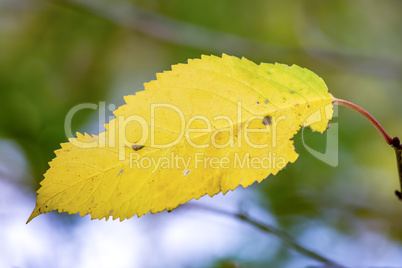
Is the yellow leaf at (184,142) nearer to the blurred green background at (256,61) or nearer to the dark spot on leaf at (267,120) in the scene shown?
the dark spot on leaf at (267,120)

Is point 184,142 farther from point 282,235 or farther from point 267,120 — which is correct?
point 282,235

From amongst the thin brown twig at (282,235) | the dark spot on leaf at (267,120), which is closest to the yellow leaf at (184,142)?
the dark spot on leaf at (267,120)

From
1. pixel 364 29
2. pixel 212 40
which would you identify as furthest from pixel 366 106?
pixel 212 40

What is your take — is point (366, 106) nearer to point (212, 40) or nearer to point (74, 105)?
point (212, 40)

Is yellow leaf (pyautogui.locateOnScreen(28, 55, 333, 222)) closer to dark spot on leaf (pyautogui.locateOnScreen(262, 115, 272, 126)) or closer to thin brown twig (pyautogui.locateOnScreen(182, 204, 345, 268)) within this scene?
dark spot on leaf (pyautogui.locateOnScreen(262, 115, 272, 126))

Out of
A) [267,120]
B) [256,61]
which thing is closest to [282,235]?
[267,120]
